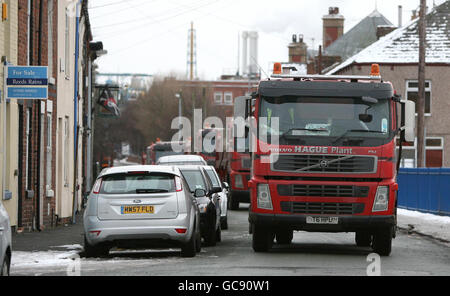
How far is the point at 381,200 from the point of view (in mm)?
16422

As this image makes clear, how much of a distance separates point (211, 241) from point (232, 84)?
10856 centimetres

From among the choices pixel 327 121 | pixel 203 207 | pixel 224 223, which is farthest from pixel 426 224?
pixel 327 121

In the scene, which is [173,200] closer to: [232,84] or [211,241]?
[211,241]

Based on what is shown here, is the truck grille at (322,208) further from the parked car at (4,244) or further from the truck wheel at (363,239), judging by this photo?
the parked car at (4,244)

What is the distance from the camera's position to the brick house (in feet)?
169

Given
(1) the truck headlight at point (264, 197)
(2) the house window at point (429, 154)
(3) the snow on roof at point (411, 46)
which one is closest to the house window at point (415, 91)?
(3) the snow on roof at point (411, 46)

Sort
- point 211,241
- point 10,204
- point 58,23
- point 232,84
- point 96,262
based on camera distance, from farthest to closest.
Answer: point 232,84 < point 58,23 < point 10,204 < point 211,241 < point 96,262

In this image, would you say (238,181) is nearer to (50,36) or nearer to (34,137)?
(50,36)

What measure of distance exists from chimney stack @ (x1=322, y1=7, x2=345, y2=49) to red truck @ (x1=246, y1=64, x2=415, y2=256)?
61.1m

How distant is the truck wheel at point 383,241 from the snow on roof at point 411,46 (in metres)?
34.5

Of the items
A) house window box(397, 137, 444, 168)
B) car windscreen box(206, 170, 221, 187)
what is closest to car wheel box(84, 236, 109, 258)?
car windscreen box(206, 170, 221, 187)

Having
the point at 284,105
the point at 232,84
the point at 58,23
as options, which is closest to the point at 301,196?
the point at 284,105

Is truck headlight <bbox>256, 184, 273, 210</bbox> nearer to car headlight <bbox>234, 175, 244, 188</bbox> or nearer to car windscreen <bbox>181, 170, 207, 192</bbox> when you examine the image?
car windscreen <bbox>181, 170, 207, 192</bbox>

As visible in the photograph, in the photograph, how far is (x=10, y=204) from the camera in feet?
72.3
